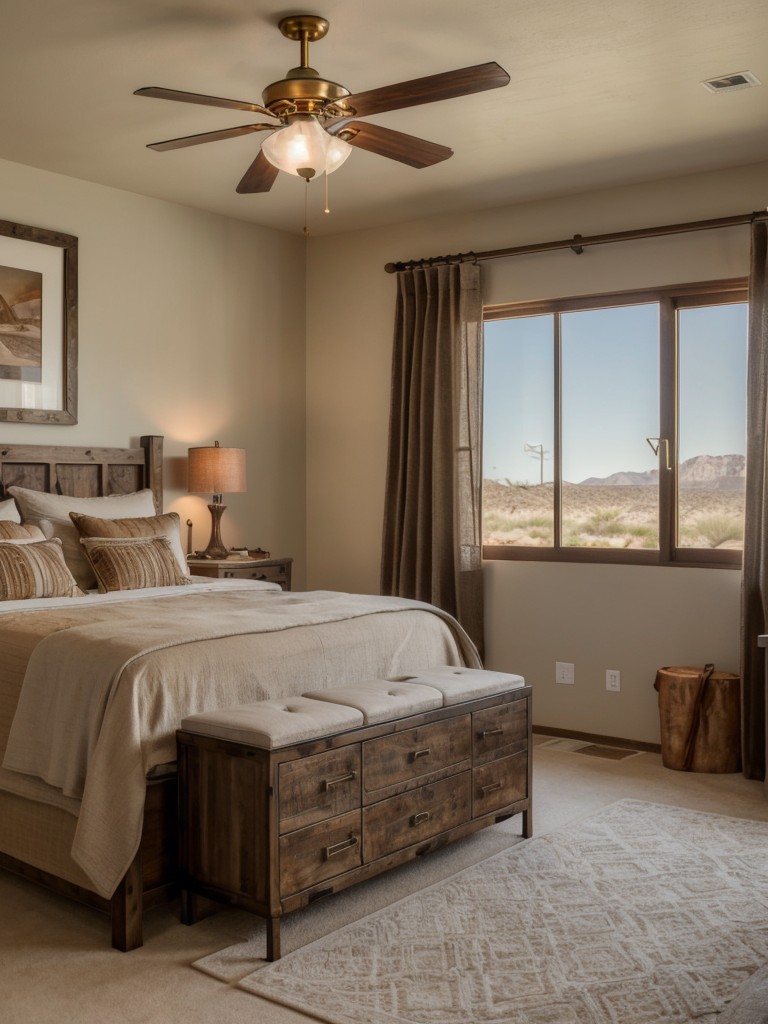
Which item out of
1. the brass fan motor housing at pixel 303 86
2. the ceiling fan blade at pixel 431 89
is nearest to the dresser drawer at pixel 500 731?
the ceiling fan blade at pixel 431 89

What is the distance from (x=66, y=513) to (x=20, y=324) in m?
0.96

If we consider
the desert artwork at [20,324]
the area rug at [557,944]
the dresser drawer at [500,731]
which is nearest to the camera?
the area rug at [557,944]

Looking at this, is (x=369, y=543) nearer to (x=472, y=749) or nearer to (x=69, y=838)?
(x=472, y=749)

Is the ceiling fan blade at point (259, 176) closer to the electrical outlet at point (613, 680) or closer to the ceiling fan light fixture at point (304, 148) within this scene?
the ceiling fan light fixture at point (304, 148)

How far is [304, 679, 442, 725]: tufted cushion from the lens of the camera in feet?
9.68

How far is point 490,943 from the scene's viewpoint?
2.69 metres

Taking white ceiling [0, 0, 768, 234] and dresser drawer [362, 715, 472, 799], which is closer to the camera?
dresser drawer [362, 715, 472, 799]

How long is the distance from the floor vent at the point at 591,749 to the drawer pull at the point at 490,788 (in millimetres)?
1436

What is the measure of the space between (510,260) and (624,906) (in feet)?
11.4

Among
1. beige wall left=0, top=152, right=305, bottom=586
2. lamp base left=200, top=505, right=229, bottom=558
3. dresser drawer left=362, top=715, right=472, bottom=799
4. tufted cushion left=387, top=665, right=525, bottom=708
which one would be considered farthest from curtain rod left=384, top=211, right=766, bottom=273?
dresser drawer left=362, top=715, right=472, bottom=799

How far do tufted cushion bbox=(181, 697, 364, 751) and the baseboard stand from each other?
8.11 ft

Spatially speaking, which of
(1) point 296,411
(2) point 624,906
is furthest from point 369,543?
(2) point 624,906

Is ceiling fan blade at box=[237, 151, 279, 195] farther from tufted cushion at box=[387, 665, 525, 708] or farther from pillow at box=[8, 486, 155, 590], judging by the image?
tufted cushion at box=[387, 665, 525, 708]

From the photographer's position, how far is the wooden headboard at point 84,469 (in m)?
4.57
